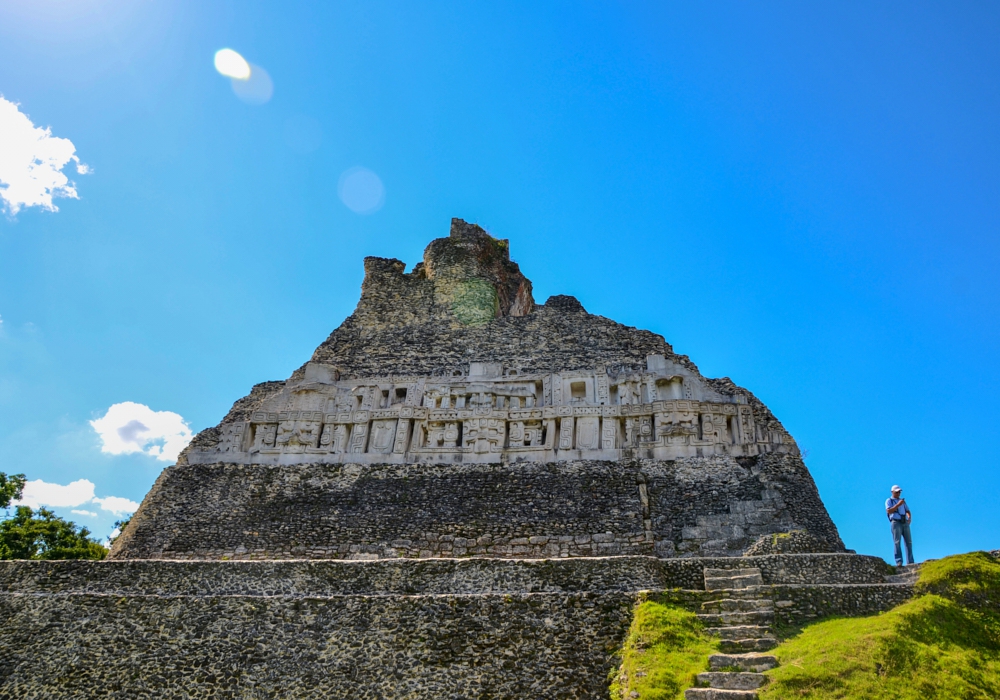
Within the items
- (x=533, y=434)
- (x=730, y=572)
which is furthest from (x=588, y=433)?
(x=730, y=572)

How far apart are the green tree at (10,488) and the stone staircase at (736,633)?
80.1 feet

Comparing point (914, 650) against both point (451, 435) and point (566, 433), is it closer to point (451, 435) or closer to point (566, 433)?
point (566, 433)

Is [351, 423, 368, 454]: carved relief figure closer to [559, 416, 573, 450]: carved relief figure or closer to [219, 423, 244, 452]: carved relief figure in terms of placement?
[219, 423, 244, 452]: carved relief figure

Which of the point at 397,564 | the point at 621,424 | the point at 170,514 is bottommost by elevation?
the point at 397,564

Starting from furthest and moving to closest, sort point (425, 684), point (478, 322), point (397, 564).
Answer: point (478, 322), point (397, 564), point (425, 684)

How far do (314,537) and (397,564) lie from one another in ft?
17.6

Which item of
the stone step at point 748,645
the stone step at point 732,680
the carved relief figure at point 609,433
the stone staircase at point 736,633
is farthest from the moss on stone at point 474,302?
the stone step at point 732,680

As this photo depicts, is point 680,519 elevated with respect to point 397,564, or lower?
elevated

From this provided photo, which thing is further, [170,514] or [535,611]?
[170,514]

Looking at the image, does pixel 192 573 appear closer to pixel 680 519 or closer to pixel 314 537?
pixel 314 537

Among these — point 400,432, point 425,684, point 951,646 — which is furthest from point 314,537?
point 951,646

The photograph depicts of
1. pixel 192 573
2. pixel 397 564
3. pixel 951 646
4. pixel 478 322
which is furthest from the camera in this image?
pixel 478 322

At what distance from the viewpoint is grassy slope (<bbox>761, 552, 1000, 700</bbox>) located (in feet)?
26.5

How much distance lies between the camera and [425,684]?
10172 millimetres
